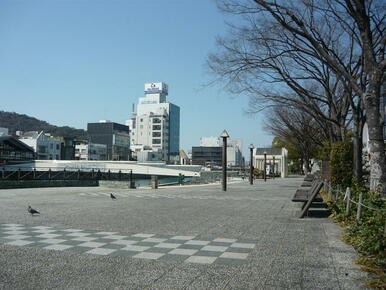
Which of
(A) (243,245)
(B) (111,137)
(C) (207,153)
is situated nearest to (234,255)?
(A) (243,245)

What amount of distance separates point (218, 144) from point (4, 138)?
347ft

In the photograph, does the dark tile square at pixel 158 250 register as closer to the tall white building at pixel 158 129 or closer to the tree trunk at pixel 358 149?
the tree trunk at pixel 358 149

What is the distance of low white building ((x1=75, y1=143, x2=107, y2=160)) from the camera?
4377 inches

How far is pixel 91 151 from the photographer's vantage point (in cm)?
11300

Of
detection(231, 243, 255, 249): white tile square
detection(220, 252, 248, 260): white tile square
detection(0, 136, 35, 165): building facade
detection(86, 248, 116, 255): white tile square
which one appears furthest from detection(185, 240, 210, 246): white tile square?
detection(0, 136, 35, 165): building facade

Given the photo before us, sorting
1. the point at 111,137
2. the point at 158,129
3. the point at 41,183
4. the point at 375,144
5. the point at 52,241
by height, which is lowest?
the point at 41,183

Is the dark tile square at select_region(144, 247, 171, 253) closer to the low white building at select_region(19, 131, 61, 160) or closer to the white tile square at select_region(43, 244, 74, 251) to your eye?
the white tile square at select_region(43, 244, 74, 251)

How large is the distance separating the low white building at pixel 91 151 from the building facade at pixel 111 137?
8.95 feet

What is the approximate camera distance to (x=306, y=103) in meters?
17.4

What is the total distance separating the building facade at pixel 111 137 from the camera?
401 feet

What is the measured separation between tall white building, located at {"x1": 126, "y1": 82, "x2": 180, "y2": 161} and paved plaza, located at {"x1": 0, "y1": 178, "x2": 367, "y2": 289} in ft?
392

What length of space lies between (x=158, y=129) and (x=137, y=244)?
131 m

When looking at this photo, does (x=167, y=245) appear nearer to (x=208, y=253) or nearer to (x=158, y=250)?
(x=158, y=250)

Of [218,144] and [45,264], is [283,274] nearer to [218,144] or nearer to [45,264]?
[45,264]
